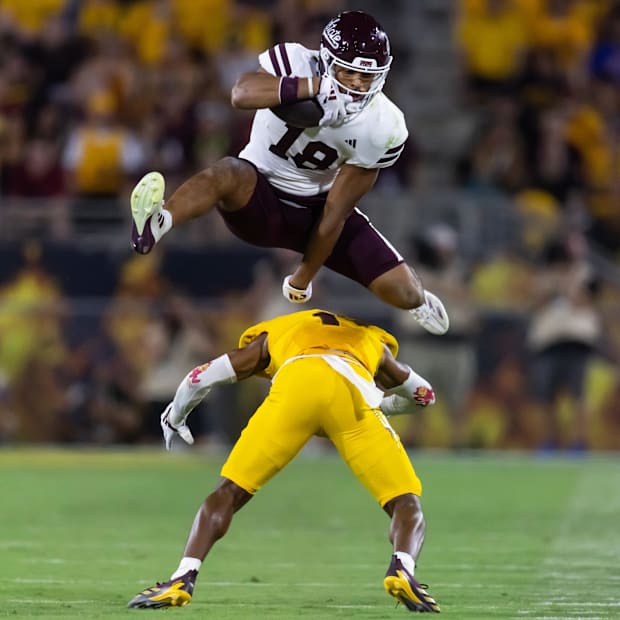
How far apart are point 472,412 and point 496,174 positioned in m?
2.84

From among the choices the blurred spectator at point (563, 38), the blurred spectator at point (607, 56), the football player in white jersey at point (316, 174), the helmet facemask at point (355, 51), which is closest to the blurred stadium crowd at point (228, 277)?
the blurred spectator at point (563, 38)

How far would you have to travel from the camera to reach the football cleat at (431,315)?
8.85 meters

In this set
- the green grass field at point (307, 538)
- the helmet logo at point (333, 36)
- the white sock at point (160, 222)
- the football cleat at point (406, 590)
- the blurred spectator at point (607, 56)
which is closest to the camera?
the football cleat at point (406, 590)

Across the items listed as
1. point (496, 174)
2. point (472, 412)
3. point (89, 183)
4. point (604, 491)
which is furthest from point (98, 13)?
point (604, 491)

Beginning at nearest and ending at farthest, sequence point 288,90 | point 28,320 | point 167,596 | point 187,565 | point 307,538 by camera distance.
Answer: point 167,596 < point 187,565 < point 288,90 < point 307,538 < point 28,320

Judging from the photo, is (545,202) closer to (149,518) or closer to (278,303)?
(278,303)

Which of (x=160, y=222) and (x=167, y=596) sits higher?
(x=160, y=222)

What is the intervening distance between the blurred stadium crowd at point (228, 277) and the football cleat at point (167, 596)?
27.8 feet

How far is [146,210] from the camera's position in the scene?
7.69 meters

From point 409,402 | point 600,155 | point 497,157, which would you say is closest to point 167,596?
point 409,402

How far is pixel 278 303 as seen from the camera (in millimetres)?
15617

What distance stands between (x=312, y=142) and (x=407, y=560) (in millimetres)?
2470

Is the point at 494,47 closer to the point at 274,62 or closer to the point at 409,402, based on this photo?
the point at 274,62

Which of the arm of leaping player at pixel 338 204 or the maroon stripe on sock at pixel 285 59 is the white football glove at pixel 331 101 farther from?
the arm of leaping player at pixel 338 204
